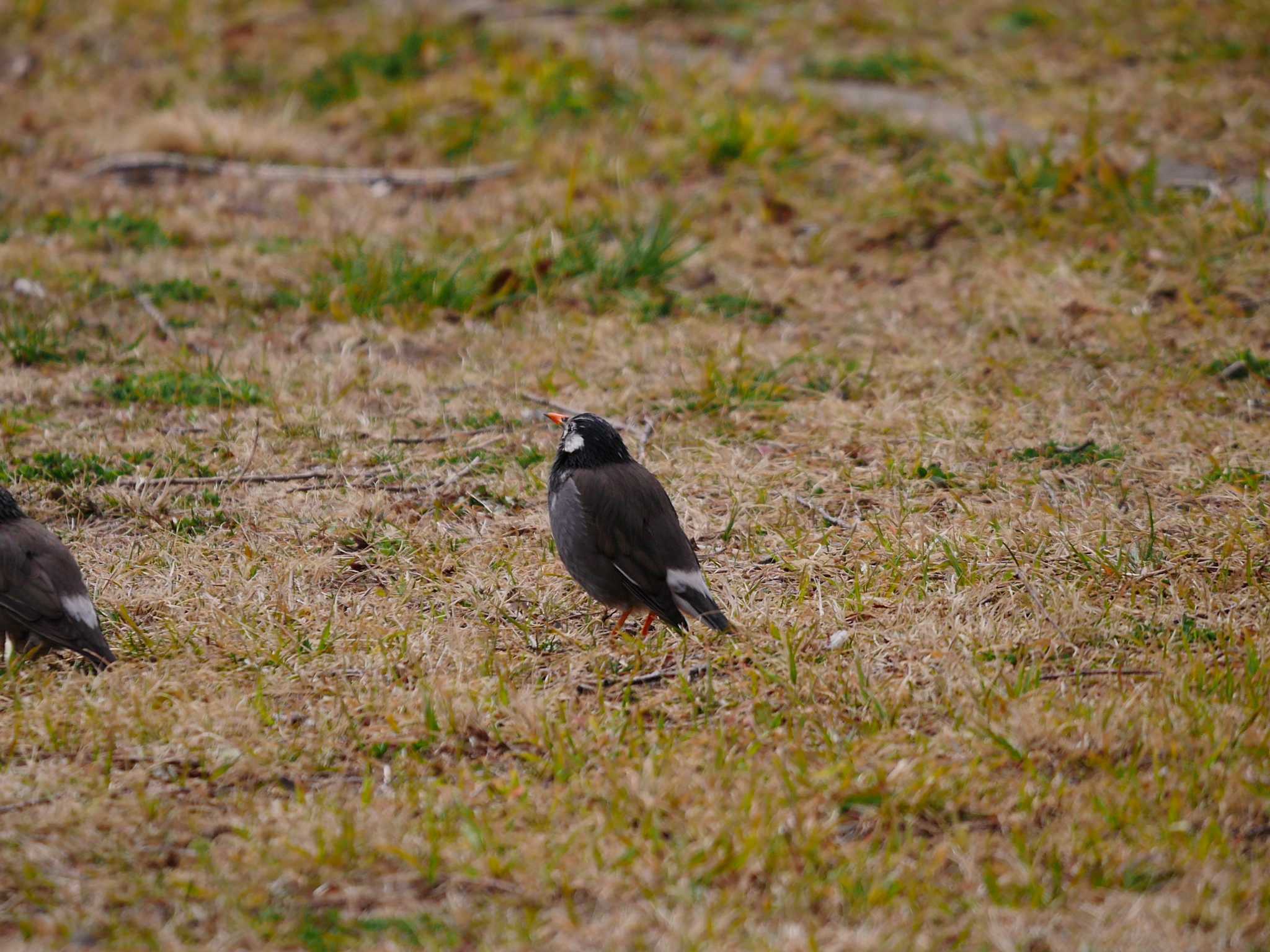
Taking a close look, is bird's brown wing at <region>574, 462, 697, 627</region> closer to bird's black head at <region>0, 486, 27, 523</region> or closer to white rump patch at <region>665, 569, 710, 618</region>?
white rump patch at <region>665, 569, 710, 618</region>

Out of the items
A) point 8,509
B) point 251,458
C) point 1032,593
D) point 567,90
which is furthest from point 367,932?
point 567,90

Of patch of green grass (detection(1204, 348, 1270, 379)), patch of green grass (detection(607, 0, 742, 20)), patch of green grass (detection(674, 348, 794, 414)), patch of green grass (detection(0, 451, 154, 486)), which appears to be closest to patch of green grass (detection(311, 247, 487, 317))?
patch of green grass (detection(674, 348, 794, 414))

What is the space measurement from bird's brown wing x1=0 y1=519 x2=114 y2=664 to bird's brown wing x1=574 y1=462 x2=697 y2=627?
5.21 feet

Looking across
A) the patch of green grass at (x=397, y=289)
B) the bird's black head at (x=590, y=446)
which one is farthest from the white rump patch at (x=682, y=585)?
the patch of green grass at (x=397, y=289)

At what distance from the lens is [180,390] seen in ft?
18.8

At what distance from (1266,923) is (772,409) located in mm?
3288

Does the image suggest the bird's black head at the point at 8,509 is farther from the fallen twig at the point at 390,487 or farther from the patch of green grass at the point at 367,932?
the patch of green grass at the point at 367,932

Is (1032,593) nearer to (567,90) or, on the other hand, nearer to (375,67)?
(567,90)

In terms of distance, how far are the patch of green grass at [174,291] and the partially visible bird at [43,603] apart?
2.84m

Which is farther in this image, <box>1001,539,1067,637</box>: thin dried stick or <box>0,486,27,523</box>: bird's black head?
<box>0,486,27,523</box>: bird's black head

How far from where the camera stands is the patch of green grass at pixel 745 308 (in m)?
6.63

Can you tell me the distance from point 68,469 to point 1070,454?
13.5ft

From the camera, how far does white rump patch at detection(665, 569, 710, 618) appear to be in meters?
4.02

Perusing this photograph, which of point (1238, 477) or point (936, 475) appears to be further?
point (936, 475)
